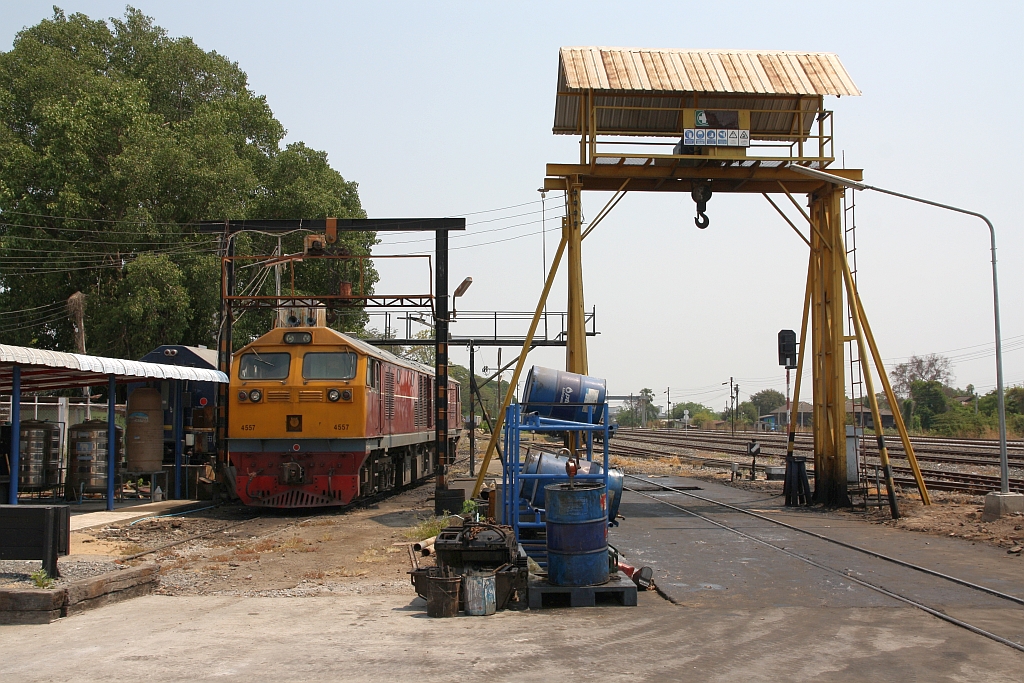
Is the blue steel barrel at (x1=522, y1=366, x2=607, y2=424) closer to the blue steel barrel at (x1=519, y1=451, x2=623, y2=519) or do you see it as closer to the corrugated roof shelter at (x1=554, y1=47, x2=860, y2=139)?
the blue steel barrel at (x1=519, y1=451, x2=623, y2=519)

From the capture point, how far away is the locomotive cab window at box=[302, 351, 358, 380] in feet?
51.1

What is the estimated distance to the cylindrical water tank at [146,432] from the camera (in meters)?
18.2

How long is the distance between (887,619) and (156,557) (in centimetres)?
833

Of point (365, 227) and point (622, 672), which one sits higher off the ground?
point (365, 227)

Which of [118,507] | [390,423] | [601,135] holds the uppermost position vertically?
[601,135]

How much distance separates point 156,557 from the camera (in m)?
10.9

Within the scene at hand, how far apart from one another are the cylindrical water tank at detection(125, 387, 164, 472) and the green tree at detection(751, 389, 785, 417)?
414ft

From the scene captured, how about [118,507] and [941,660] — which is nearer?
[941,660]

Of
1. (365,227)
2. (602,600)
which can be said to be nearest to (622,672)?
(602,600)

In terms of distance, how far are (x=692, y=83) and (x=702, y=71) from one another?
47cm

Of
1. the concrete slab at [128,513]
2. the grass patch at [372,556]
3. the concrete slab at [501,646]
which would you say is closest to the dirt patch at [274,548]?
the grass patch at [372,556]

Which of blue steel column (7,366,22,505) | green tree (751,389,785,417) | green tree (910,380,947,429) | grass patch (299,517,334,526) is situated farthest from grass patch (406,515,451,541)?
green tree (751,389,785,417)

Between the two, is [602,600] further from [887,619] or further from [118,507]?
[118,507]

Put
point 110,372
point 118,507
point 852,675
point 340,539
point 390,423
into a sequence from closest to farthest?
point 852,675 < point 340,539 < point 110,372 < point 118,507 < point 390,423
